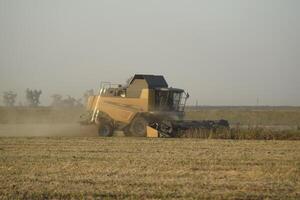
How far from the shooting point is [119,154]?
58.0 ft

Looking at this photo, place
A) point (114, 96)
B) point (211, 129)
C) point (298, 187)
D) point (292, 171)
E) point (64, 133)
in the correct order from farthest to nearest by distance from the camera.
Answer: point (64, 133)
point (114, 96)
point (211, 129)
point (292, 171)
point (298, 187)

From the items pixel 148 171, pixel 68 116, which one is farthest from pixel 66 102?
pixel 148 171

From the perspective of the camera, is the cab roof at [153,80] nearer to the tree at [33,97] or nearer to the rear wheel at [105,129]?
the rear wheel at [105,129]

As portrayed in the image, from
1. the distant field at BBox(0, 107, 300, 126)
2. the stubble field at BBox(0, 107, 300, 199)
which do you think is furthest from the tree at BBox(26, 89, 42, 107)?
the stubble field at BBox(0, 107, 300, 199)

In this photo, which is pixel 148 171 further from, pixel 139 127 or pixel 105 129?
pixel 105 129

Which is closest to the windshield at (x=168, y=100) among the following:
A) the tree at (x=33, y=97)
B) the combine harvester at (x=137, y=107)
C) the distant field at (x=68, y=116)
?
the combine harvester at (x=137, y=107)

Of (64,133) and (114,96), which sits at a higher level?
(114,96)

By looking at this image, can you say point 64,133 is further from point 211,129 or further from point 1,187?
point 1,187

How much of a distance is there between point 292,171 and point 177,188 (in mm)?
3785

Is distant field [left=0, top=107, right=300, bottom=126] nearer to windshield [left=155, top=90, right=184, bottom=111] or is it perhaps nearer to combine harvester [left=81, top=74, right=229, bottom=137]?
combine harvester [left=81, top=74, right=229, bottom=137]

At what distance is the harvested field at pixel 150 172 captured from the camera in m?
11.0

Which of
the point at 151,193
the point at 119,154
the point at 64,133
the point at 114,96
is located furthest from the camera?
the point at 64,133

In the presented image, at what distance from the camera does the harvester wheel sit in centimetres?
2988

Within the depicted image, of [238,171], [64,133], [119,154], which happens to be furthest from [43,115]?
[238,171]
